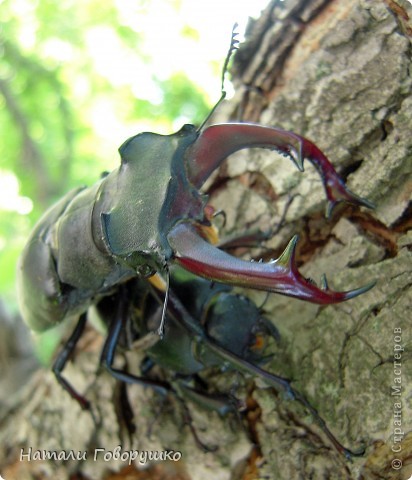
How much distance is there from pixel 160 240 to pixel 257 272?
39 cm

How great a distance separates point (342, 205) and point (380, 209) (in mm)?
185

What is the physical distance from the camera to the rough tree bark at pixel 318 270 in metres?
1.71

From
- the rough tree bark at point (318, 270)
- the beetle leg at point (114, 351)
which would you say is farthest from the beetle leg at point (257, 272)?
the beetle leg at point (114, 351)

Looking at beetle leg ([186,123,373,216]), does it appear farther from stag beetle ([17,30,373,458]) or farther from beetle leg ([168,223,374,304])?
beetle leg ([168,223,374,304])

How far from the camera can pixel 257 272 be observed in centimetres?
119

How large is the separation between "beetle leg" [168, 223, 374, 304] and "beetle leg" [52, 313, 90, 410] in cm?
138

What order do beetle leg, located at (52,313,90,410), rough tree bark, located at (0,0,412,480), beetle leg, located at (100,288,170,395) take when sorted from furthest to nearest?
beetle leg, located at (52,313,90,410), beetle leg, located at (100,288,170,395), rough tree bark, located at (0,0,412,480)

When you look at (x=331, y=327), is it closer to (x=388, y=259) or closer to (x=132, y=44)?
(x=388, y=259)

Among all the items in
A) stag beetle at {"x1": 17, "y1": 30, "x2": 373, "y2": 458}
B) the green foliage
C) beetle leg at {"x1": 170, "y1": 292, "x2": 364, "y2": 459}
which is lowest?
beetle leg at {"x1": 170, "y1": 292, "x2": 364, "y2": 459}

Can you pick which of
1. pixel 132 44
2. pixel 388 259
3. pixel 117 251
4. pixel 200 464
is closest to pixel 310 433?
pixel 200 464

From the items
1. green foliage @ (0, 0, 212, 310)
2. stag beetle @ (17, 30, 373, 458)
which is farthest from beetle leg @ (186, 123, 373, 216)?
green foliage @ (0, 0, 212, 310)

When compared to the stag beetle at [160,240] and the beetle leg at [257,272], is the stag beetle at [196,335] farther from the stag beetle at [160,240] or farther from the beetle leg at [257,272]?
the beetle leg at [257,272]

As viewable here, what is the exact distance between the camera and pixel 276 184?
221 cm

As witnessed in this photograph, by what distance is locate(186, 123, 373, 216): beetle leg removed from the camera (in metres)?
1.56
